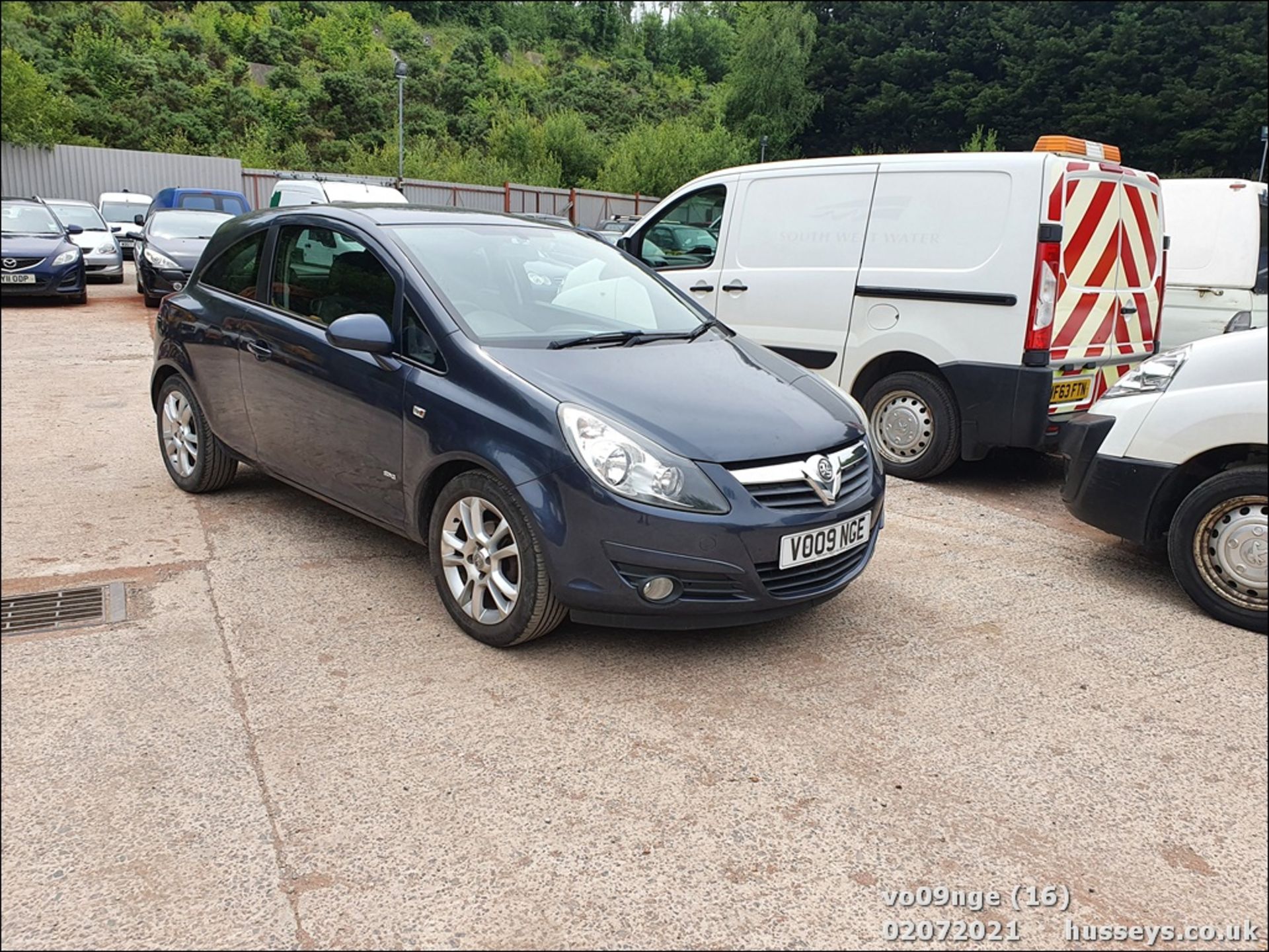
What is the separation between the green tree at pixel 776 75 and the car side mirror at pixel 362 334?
5354 centimetres

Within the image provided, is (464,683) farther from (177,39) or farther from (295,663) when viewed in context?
(177,39)

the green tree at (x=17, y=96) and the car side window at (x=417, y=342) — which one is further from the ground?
the green tree at (x=17, y=96)

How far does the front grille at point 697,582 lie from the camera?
3199mm

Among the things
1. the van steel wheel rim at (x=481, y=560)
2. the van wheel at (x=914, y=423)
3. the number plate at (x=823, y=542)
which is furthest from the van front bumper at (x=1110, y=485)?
the van steel wheel rim at (x=481, y=560)

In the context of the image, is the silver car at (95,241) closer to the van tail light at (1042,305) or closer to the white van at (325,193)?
the white van at (325,193)

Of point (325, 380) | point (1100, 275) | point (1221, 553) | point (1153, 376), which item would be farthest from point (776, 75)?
point (1221, 553)

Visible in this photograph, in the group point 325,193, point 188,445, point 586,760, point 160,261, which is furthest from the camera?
point 325,193

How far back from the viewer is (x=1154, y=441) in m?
3.59

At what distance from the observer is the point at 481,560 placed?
3.51 meters

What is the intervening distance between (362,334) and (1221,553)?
126 inches

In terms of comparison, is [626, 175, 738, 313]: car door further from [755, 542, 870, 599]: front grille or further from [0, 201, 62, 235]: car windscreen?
[0, 201, 62, 235]: car windscreen

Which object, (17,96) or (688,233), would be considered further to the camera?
(688,233)

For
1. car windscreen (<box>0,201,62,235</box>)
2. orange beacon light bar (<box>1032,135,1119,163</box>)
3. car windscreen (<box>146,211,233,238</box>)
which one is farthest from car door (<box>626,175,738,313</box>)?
car windscreen (<box>0,201,62,235</box>)

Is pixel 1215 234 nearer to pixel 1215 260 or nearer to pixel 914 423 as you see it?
pixel 1215 260
